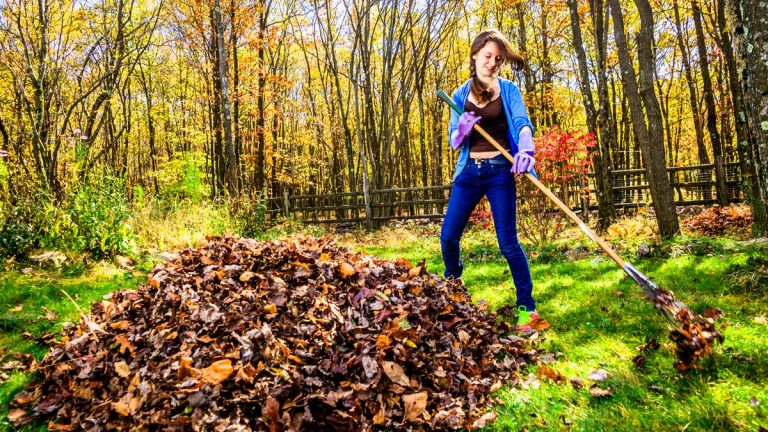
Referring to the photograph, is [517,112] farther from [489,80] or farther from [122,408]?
[122,408]

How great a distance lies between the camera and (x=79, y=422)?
6.06 feet

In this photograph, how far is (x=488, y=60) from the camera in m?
3.00

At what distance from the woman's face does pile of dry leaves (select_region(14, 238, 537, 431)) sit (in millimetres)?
1614

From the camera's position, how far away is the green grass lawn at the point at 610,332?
1.83m

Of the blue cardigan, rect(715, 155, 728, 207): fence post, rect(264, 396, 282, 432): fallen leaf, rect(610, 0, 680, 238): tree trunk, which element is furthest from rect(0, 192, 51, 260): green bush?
rect(715, 155, 728, 207): fence post

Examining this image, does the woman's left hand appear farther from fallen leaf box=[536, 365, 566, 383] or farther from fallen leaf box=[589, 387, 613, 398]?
fallen leaf box=[589, 387, 613, 398]

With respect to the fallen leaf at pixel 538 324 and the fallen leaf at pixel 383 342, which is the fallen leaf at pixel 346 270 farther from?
the fallen leaf at pixel 538 324

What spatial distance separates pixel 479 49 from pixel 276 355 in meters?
2.49

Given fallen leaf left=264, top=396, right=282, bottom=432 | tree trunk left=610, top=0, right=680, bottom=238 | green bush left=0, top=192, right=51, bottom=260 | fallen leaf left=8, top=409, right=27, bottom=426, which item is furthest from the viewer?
tree trunk left=610, top=0, right=680, bottom=238

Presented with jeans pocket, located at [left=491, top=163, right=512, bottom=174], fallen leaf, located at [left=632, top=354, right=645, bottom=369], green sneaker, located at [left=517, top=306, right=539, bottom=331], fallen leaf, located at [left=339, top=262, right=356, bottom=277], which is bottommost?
fallen leaf, located at [left=632, top=354, right=645, bottom=369]

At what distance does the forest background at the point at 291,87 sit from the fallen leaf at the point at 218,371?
11.5 ft

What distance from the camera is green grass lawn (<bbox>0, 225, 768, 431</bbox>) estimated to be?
5.99 ft

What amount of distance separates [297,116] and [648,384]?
21771 millimetres

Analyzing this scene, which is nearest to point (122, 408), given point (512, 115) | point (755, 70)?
point (512, 115)
